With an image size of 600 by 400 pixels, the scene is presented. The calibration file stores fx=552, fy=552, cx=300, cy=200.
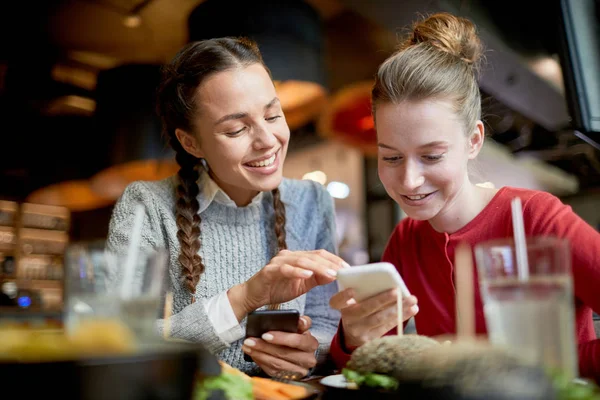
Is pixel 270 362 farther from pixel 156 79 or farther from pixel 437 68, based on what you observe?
pixel 156 79

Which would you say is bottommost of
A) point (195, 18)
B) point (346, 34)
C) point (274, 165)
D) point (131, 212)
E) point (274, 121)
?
point (131, 212)

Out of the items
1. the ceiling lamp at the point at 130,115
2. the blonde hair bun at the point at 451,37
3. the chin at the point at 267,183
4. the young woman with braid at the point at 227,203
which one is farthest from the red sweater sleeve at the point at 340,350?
the ceiling lamp at the point at 130,115

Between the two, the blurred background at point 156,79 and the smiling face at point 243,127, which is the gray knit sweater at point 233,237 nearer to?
the smiling face at point 243,127

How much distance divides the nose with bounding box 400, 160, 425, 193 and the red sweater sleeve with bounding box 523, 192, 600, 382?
301mm

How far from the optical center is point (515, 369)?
1.88 ft

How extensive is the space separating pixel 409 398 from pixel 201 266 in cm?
122

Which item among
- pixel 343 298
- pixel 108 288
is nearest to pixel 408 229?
pixel 343 298

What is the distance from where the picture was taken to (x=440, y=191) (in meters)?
1.39

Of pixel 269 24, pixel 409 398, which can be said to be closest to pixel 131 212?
pixel 409 398

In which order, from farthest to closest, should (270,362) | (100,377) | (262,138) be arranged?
(262,138)
(270,362)
(100,377)

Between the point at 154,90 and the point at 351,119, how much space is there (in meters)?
1.78

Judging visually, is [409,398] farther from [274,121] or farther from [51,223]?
[51,223]

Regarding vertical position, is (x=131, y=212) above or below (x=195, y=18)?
below

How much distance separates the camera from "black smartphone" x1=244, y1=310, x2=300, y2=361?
1.18 m
